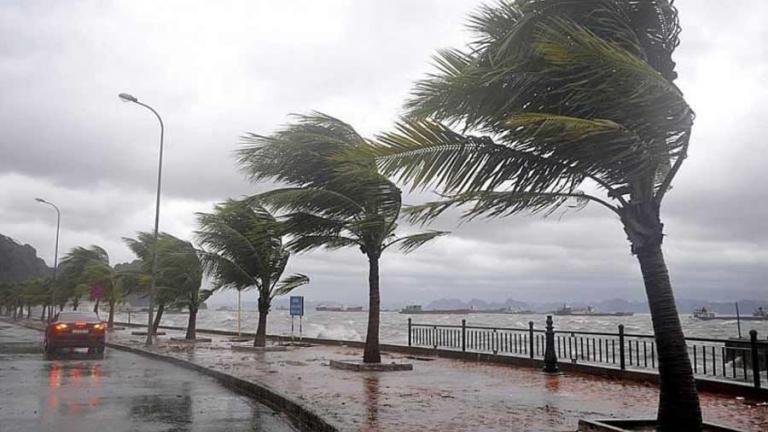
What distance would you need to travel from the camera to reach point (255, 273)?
24.3 meters

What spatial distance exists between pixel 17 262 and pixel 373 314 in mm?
188254

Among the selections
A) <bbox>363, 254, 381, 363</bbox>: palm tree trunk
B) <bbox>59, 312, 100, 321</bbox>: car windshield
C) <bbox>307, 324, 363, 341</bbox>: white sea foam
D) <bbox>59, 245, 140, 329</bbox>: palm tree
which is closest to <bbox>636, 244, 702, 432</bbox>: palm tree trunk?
<bbox>363, 254, 381, 363</bbox>: palm tree trunk

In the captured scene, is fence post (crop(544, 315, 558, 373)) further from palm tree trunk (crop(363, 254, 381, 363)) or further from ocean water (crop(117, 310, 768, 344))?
ocean water (crop(117, 310, 768, 344))

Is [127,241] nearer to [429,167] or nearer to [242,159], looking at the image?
[242,159]

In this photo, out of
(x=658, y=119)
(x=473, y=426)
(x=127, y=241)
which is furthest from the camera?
(x=127, y=241)

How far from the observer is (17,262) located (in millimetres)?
177500

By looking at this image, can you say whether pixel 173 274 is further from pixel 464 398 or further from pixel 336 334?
pixel 336 334

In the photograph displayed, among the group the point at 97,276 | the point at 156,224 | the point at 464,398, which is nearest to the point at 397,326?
the point at 97,276

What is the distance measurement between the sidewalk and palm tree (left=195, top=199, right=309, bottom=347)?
6.74 metres

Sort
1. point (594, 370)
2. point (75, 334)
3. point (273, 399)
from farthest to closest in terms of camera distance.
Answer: point (75, 334) < point (594, 370) < point (273, 399)

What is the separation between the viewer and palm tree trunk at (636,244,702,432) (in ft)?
22.6

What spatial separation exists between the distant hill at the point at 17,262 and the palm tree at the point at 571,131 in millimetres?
180183

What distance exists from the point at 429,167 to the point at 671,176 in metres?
2.67

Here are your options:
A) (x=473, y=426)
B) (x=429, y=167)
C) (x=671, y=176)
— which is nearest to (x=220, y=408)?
(x=473, y=426)
